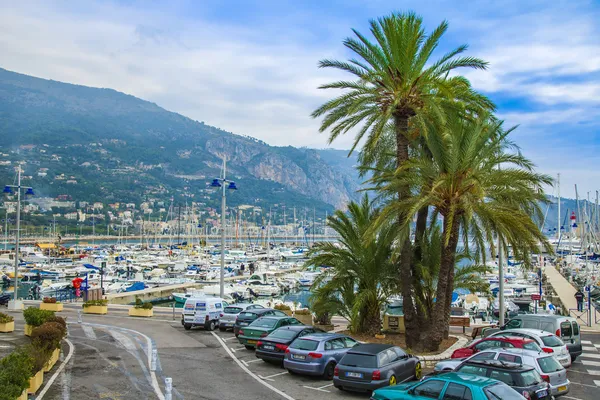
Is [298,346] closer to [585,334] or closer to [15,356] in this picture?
[15,356]

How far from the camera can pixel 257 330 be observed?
19.5 metres

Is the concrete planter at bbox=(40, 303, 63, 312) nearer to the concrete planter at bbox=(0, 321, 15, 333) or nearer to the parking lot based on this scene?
the concrete planter at bbox=(0, 321, 15, 333)

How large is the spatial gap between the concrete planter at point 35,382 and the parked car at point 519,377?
10.3m

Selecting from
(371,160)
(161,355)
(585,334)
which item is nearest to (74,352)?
(161,355)

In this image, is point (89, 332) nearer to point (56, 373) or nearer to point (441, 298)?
point (56, 373)

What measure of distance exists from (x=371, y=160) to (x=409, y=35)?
5.65 meters

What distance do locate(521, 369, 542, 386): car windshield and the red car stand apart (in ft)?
8.53

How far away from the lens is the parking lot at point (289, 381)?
1323 centimetres

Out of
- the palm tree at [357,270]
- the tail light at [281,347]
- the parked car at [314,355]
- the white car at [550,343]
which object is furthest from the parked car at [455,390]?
the palm tree at [357,270]

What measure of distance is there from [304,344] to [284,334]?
1991 mm

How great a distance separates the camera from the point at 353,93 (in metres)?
20.2

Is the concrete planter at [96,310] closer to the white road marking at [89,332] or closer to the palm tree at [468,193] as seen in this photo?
the white road marking at [89,332]

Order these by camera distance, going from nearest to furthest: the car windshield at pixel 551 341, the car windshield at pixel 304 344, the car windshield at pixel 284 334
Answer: the car windshield at pixel 304 344 < the car windshield at pixel 551 341 < the car windshield at pixel 284 334

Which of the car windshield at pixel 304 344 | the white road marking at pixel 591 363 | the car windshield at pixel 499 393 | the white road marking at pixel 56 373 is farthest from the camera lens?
the white road marking at pixel 591 363
